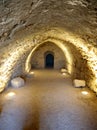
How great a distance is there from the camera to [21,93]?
23.1 feet

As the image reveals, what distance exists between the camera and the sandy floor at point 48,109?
4.40 metres

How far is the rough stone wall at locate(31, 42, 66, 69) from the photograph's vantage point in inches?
528

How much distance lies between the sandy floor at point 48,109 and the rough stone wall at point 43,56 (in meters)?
5.97

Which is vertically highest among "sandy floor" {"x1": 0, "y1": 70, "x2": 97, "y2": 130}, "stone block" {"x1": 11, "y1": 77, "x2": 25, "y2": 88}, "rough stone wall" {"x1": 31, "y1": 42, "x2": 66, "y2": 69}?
"rough stone wall" {"x1": 31, "y1": 42, "x2": 66, "y2": 69}

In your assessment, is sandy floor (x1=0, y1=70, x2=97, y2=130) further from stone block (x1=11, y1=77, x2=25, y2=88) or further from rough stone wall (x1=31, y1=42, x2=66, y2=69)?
rough stone wall (x1=31, y1=42, x2=66, y2=69)

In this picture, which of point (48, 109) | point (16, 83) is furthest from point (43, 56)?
point (48, 109)

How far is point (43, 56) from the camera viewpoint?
45.0 ft

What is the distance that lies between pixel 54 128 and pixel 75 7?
3168mm

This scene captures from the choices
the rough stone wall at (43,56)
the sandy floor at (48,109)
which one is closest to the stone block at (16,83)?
the sandy floor at (48,109)

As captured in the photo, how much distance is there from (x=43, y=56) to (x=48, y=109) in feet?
28.4

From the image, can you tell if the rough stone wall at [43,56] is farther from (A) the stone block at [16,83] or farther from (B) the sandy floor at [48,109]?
(B) the sandy floor at [48,109]

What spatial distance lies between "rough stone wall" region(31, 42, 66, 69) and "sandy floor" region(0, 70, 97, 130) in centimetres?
597

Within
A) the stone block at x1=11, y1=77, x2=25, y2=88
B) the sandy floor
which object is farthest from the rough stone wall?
the sandy floor

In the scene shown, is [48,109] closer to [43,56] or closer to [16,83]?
[16,83]
